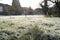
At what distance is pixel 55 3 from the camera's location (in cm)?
582

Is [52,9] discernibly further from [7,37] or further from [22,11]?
[7,37]

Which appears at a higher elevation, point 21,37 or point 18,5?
point 18,5

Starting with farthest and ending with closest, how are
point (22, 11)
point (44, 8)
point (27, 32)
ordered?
point (22, 11)
point (44, 8)
point (27, 32)

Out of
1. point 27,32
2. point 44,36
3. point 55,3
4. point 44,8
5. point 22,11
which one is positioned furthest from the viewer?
point 22,11

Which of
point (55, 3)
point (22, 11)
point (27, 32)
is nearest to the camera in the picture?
point (27, 32)

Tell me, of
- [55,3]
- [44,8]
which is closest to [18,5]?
[44,8]

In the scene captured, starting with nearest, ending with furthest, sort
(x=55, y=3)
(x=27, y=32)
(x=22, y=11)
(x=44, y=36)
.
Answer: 1. (x=44, y=36)
2. (x=27, y=32)
3. (x=55, y=3)
4. (x=22, y=11)

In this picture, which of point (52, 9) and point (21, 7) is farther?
point (21, 7)

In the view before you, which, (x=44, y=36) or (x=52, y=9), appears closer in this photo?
(x=44, y=36)

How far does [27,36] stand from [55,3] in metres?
3.54

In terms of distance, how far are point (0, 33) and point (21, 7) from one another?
13.2 feet

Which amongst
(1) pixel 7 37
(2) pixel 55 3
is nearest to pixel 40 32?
(1) pixel 7 37

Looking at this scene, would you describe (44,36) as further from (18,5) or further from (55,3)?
(18,5)

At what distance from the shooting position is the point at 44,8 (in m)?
6.21
